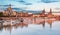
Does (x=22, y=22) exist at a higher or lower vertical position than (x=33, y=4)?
lower

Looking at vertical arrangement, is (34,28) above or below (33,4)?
below

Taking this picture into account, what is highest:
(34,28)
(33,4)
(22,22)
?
(33,4)

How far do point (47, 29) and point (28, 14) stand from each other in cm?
42

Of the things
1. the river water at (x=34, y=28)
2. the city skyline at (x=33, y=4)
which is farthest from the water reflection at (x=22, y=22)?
the city skyline at (x=33, y=4)

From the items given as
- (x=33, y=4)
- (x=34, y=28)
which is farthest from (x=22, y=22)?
(x=33, y=4)

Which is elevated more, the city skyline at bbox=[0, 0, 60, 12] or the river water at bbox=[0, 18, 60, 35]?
the city skyline at bbox=[0, 0, 60, 12]

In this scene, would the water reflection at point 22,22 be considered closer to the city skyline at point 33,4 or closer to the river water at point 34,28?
the river water at point 34,28

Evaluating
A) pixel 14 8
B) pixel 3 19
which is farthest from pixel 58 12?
pixel 3 19

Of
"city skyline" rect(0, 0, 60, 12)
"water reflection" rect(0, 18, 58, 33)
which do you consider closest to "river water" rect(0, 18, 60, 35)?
"water reflection" rect(0, 18, 58, 33)

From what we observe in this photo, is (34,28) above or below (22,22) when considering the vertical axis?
below

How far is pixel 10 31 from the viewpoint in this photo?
2711 mm

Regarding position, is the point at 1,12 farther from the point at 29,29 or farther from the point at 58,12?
the point at 58,12

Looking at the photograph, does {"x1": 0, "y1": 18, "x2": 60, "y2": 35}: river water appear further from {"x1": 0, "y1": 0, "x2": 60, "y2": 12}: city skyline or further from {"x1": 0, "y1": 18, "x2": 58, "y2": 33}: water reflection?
{"x1": 0, "y1": 0, "x2": 60, "y2": 12}: city skyline

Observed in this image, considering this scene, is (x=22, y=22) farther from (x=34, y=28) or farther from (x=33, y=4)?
(x=33, y=4)
